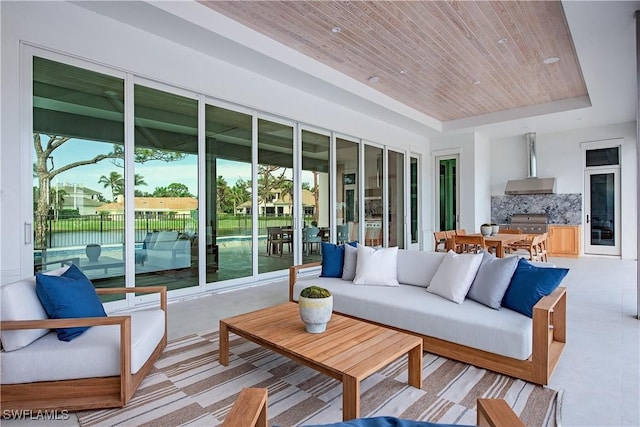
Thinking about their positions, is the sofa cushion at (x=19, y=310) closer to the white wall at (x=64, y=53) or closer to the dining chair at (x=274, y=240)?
the white wall at (x=64, y=53)

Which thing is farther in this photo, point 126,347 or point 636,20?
point 636,20

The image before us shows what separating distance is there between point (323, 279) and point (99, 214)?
261 centimetres

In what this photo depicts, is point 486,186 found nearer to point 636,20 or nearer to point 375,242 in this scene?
point 375,242

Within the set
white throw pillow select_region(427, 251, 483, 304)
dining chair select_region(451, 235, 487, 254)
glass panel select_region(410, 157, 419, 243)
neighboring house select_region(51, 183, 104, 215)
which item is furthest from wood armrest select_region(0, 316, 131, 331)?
glass panel select_region(410, 157, 419, 243)

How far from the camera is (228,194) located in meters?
5.00

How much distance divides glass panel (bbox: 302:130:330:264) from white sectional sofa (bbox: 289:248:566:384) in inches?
115

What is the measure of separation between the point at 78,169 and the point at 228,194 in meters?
1.87

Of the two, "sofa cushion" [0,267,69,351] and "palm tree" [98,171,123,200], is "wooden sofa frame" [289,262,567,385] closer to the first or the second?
"sofa cushion" [0,267,69,351]

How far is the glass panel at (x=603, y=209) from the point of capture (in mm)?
8094

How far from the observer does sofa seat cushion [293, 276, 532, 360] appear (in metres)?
2.23

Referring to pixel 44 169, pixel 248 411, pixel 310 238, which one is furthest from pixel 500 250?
pixel 44 169

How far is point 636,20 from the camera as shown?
3.61m

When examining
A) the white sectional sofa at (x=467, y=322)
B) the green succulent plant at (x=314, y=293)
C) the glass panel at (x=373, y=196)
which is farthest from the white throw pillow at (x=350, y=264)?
the glass panel at (x=373, y=196)

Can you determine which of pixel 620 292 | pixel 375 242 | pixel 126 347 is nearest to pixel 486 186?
pixel 375 242
